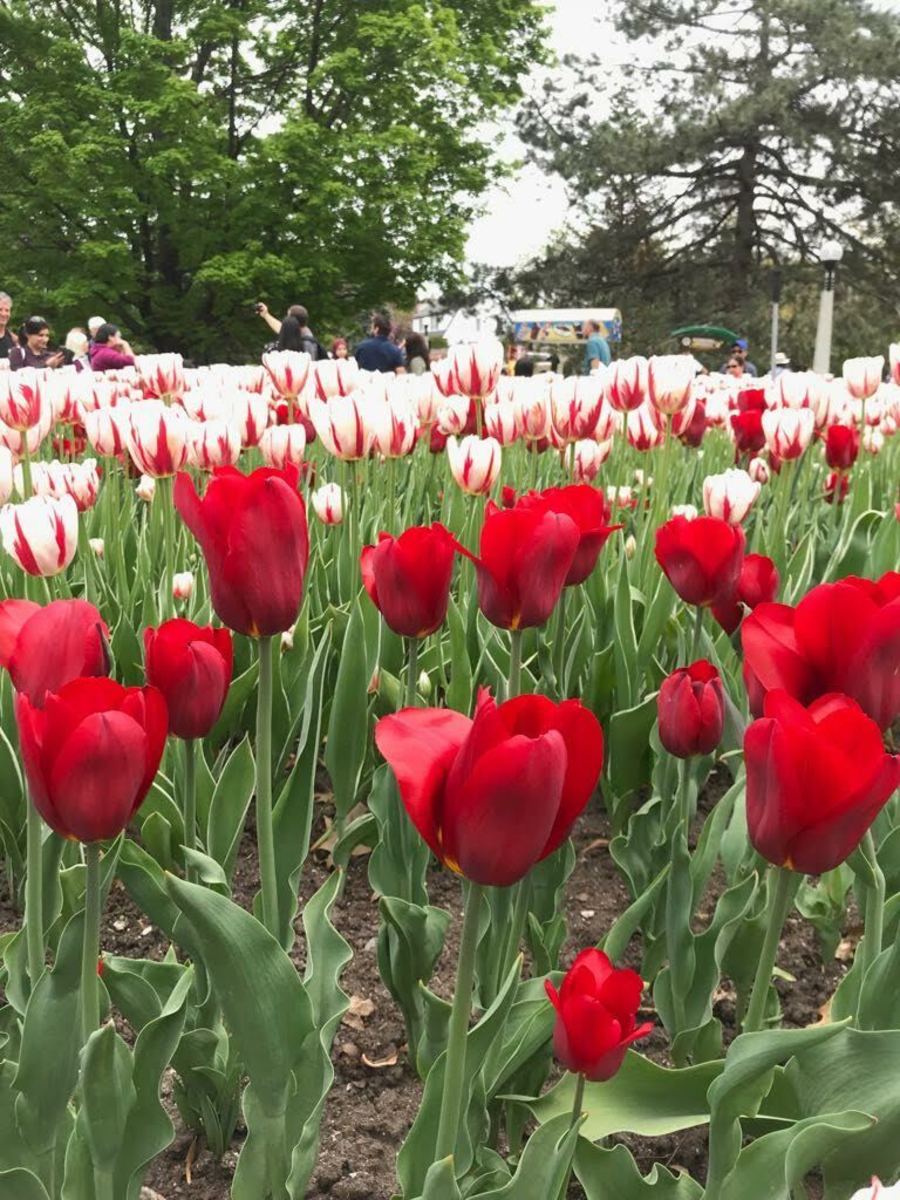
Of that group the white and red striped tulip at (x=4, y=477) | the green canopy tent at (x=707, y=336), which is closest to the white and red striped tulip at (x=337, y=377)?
the white and red striped tulip at (x=4, y=477)

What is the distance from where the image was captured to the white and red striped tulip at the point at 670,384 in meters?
2.56

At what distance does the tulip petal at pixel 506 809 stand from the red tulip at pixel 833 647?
0.25 meters

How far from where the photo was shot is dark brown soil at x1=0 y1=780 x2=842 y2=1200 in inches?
51.8

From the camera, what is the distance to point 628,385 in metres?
2.69

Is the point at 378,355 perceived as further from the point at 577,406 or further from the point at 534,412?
the point at 577,406

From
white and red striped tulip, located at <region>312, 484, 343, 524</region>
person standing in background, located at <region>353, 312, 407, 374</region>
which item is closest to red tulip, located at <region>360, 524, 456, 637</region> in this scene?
white and red striped tulip, located at <region>312, 484, 343, 524</region>

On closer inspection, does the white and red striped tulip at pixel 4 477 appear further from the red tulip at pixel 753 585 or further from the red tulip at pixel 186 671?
the red tulip at pixel 753 585

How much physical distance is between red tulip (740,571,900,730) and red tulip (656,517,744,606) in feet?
1.74

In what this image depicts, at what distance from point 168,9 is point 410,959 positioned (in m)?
20.9

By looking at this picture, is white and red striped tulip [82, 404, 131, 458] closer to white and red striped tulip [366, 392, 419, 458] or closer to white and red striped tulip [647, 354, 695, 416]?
white and red striped tulip [366, 392, 419, 458]

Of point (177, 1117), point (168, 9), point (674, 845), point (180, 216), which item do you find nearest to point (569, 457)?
point (674, 845)

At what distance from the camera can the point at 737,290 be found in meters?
28.8

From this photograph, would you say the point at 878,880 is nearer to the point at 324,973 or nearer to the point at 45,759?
the point at 324,973

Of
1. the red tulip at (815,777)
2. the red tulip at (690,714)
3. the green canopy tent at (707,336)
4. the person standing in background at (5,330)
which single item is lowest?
the red tulip at (690,714)
